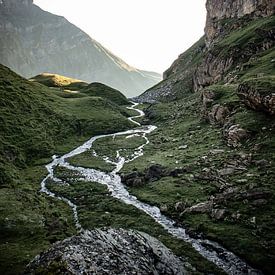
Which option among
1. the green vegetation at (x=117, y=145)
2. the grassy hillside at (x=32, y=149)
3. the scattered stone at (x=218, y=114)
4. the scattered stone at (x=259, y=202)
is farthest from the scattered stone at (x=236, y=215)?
the green vegetation at (x=117, y=145)

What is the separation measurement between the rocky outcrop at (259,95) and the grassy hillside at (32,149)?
4234 centimetres

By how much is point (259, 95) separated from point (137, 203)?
3494cm

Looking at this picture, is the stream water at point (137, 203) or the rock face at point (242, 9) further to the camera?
the rock face at point (242, 9)

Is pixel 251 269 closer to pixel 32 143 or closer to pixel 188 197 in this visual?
pixel 188 197

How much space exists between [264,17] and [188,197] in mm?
127091

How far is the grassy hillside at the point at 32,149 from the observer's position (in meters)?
40.1

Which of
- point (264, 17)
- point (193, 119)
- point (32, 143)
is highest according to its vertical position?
point (264, 17)

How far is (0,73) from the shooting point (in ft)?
396

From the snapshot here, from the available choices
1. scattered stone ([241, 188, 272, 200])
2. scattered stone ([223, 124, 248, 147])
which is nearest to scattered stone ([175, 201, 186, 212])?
scattered stone ([241, 188, 272, 200])

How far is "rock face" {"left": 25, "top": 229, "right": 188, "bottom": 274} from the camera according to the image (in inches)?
1006

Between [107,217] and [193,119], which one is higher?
[193,119]

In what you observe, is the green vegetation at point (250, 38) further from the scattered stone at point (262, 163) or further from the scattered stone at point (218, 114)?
the scattered stone at point (262, 163)

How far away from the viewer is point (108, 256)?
1090 inches

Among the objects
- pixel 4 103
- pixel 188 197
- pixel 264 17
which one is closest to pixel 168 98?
pixel 264 17
